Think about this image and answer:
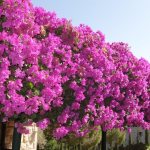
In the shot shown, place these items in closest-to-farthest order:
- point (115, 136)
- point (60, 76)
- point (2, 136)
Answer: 1. point (60, 76)
2. point (2, 136)
3. point (115, 136)

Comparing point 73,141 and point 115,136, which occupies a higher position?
point 115,136

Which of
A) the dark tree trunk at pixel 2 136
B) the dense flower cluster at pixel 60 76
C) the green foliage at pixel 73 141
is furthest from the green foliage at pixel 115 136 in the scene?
the dark tree trunk at pixel 2 136

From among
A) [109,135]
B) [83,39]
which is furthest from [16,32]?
[109,135]

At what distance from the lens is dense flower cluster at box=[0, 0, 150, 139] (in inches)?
401

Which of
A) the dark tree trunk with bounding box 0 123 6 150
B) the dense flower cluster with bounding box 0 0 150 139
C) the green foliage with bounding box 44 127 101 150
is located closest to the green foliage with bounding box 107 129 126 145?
the green foliage with bounding box 44 127 101 150

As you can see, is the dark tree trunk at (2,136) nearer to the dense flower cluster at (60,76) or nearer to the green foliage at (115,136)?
the dense flower cluster at (60,76)

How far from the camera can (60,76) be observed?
38.3 ft

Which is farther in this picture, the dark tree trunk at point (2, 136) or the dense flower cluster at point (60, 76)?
the dark tree trunk at point (2, 136)

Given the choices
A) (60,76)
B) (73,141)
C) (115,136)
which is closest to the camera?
(60,76)

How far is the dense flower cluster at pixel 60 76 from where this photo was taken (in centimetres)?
1020

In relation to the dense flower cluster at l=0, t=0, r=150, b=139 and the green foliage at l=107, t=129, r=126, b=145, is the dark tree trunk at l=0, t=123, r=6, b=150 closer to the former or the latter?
the dense flower cluster at l=0, t=0, r=150, b=139

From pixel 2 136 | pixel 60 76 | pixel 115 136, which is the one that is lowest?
pixel 2 136

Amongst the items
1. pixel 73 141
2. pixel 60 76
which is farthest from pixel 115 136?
pixel 60 76

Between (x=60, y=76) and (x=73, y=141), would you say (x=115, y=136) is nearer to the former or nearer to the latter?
(x=73, y=141)
